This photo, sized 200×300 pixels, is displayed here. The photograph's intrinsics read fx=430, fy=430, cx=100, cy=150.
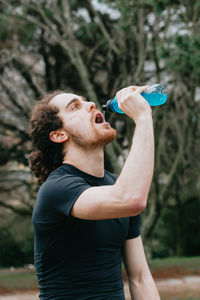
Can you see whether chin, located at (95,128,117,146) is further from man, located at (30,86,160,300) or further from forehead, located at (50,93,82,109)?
forehead, located at (50,93,82,109)

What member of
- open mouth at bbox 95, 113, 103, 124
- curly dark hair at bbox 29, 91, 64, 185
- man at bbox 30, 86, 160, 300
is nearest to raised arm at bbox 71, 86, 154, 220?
man at bbox 30, 86, 160, 300

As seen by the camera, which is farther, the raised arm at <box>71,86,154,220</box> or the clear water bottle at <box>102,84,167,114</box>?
the clear water bottle at <box>102,84,167,114</box>

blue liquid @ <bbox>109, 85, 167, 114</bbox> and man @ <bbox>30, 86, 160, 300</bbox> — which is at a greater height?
blue liquid @ <bbox>109, 85, 167, 114</bbox>

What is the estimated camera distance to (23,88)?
45.0ft

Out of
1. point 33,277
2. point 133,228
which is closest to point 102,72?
point 33,277

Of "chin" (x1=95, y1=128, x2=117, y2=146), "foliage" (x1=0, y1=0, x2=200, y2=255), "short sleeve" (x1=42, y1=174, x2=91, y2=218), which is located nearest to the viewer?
"short sleeve" (x1=42, y1=174, x2=91, y2=218)

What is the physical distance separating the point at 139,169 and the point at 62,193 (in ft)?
1.27

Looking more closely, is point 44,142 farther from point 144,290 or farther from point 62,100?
point 144,290

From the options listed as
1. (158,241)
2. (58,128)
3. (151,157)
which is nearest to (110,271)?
(151,157)

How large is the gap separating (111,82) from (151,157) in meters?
12.6

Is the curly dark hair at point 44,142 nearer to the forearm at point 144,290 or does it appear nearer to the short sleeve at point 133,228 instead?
the short sleeve at point 133,228

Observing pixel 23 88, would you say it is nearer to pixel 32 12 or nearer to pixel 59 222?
pixel 32 12

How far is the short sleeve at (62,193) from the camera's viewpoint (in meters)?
1.98

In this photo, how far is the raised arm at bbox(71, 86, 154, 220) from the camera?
6.11ft
